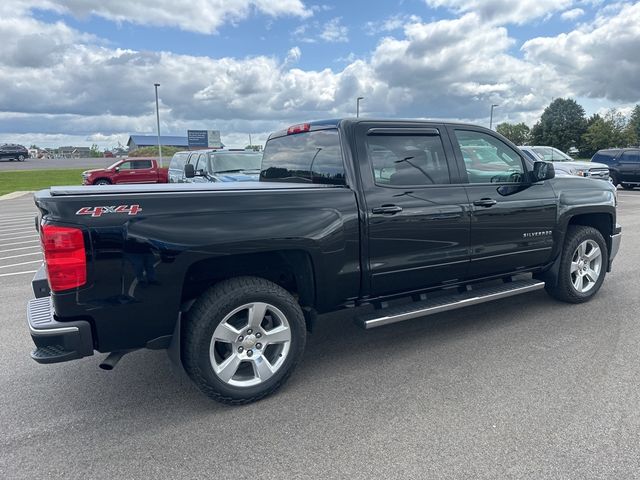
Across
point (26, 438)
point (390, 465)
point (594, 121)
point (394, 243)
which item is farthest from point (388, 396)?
point (594, 121)

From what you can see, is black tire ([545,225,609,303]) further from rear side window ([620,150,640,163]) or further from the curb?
the curb

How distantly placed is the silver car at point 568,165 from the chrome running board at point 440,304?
12.8 m

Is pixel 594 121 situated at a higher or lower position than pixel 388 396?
higher

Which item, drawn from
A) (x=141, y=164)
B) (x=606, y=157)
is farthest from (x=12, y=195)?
(x=606, y=157)

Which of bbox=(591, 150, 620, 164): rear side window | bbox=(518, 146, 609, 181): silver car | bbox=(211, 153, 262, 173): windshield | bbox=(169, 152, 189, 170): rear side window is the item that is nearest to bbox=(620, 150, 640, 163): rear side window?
bbox=(591, 150, 620, 164): rear side window

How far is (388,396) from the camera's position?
129 inches

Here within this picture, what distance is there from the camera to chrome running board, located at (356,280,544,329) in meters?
3.63

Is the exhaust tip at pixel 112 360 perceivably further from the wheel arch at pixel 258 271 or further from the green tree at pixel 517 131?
the green tree at pixel 517 131

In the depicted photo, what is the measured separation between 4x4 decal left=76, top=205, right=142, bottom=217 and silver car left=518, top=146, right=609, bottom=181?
15343mm

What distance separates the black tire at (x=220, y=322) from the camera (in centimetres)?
301

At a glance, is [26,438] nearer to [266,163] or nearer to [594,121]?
[266,163]

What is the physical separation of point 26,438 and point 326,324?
104 inches

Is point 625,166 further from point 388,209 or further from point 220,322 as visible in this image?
point 220,322

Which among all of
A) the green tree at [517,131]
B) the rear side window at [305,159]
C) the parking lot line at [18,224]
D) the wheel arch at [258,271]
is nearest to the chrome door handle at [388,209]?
the rear side window at [305,159]
